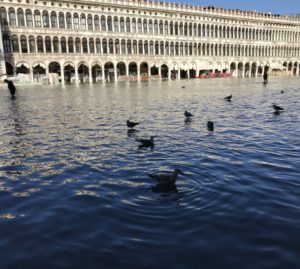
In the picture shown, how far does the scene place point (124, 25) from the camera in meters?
60.4

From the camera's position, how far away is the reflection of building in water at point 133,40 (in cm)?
5122

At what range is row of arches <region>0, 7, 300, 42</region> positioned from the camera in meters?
50.4

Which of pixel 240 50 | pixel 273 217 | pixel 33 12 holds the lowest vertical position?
pixel 273 217

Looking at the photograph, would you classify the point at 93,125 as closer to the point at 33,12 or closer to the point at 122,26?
the point at 33,12

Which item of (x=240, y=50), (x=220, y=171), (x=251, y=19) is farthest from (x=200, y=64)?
(x=220, y=171)

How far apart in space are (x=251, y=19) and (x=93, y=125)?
77394 mm

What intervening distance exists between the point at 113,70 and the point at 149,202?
58.8 meters

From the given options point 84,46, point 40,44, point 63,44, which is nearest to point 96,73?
point 84,46

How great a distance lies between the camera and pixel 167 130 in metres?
9.77

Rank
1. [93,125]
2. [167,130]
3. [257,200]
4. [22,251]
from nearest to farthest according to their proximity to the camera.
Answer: [22,251]
[257,200]
[167,130]
[93,125]

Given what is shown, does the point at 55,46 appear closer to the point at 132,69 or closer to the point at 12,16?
the point at 12,16

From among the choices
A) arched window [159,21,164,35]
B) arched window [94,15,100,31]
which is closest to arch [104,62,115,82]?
arched window [94,15,100,31]

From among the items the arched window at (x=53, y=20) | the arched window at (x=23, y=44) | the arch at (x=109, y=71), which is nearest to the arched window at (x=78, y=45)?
the arched window at (x=53, y=20)

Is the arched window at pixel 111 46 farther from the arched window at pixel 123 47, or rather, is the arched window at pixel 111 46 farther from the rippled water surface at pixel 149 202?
the rippled water surface at pixel 149 202
